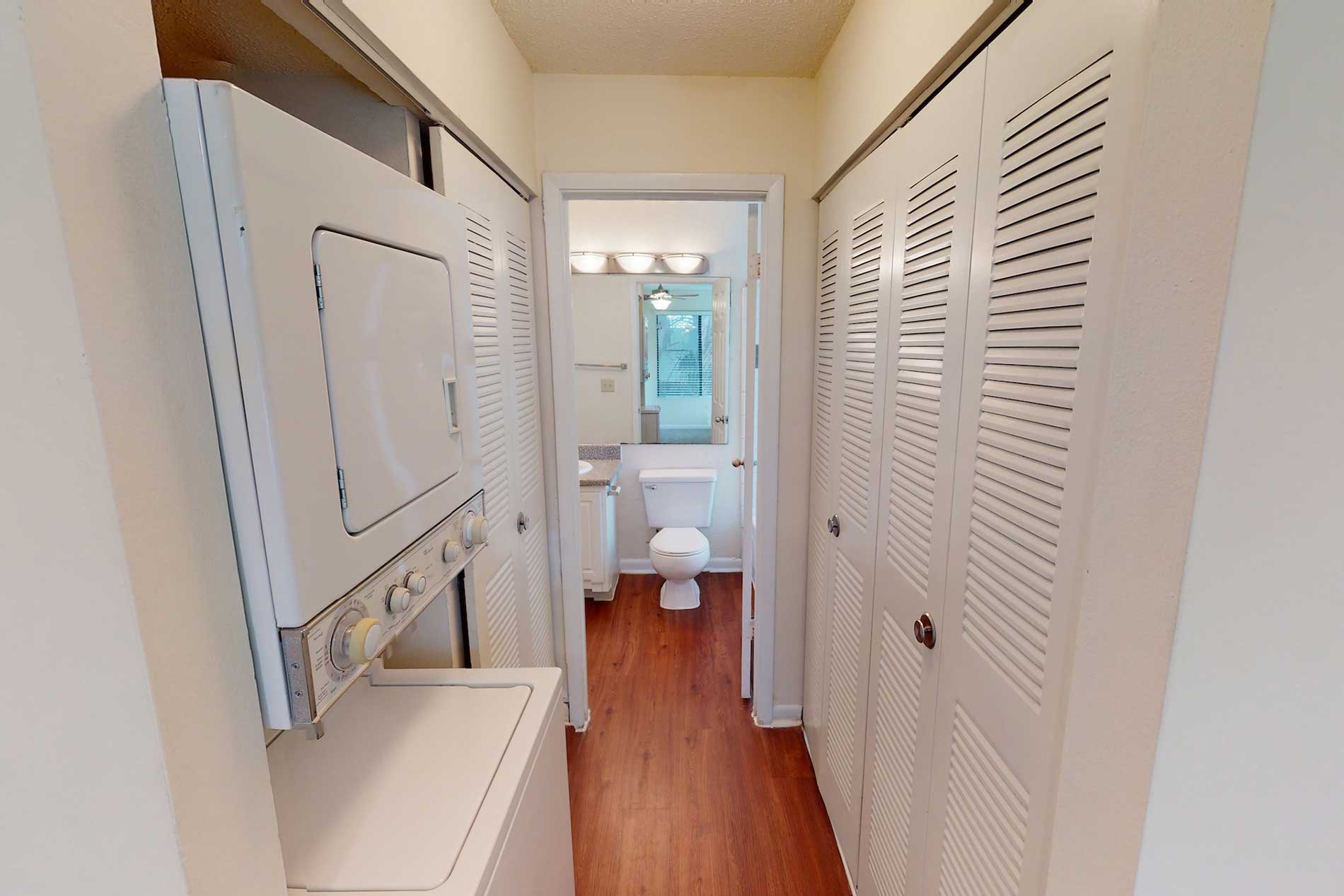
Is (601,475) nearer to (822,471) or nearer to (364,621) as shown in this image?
(822,471)

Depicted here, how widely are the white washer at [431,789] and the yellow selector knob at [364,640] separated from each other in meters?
0.30

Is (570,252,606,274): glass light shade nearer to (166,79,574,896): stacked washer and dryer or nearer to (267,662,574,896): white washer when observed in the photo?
(166,79,574,896): stacked washer and dryer

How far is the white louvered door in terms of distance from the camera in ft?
4.30

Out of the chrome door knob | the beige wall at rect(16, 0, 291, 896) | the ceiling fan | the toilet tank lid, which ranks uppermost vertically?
the ceiling fan

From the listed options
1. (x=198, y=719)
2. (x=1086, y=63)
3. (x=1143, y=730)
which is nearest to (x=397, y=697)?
(x=198, y=719)

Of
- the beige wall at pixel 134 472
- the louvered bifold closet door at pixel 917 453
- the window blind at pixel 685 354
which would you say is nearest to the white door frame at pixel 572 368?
the louvered bifold closet door at pixel 917 453

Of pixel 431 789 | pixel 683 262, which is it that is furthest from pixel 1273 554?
pixel 683 262

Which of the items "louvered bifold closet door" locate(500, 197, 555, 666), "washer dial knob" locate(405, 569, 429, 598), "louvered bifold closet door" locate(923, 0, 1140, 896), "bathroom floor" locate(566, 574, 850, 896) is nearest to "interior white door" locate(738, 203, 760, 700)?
"bathroom floor" locate(566, 574, 850, 896)

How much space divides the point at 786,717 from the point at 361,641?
1.89 m

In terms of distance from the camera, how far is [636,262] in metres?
3.28

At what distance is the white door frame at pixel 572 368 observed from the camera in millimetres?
1777

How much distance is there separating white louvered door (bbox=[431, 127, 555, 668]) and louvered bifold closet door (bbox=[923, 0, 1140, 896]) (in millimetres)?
986

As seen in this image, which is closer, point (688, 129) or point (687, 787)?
point (688, 129)

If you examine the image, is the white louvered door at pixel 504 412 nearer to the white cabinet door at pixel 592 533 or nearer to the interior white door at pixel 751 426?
the interior white door at pixel 751 426
